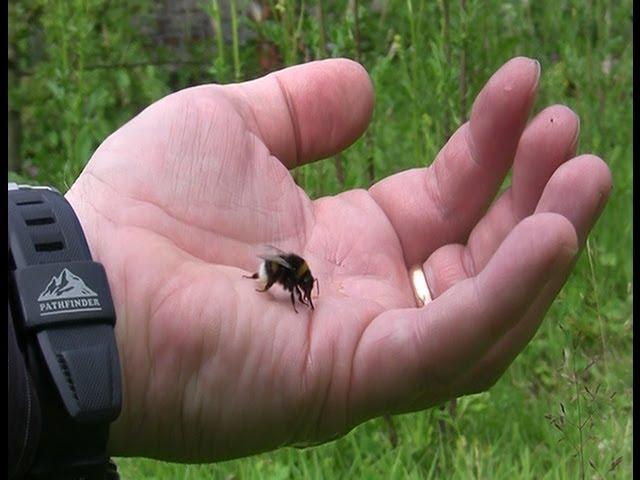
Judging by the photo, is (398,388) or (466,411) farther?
(466,411)

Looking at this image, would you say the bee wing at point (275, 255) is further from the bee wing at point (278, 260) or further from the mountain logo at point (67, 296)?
the mountain logo at point (67, 296)

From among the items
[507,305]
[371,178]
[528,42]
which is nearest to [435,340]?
[507,305]

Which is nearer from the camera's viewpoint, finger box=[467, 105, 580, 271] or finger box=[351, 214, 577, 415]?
finger box=[351, 214, 577, 415]

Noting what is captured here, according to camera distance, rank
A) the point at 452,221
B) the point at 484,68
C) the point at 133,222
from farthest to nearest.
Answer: the point at 484,68 → the point at 452,221 → the point at 133,222

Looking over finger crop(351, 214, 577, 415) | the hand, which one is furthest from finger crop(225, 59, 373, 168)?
finger crop(351, 214, 577, 415)

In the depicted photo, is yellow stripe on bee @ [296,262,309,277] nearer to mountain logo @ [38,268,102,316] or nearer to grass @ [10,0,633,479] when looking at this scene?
mountain logo @ [38,268,102,316]

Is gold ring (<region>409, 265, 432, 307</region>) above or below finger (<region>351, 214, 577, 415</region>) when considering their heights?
below

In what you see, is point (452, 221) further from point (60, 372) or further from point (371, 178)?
point (371, 178)

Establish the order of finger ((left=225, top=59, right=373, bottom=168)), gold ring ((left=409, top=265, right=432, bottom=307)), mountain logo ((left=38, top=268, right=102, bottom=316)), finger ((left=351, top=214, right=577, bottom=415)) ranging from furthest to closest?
finger ((left=225, top=59, right=373, bottom=168))
gold ring ((left=409, top=265, right=432, bottom=307))
mountain logo ((left=38, top=268, right=102, bottom=316))
finger ((left=351, top=214, right=577, bottom=415))

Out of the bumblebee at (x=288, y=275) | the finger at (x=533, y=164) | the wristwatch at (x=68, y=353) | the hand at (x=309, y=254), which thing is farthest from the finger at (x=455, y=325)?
the wristwatch at (x=68, y=353)
